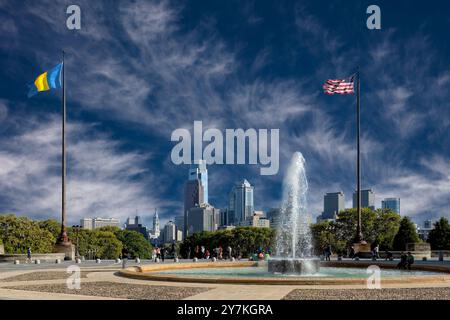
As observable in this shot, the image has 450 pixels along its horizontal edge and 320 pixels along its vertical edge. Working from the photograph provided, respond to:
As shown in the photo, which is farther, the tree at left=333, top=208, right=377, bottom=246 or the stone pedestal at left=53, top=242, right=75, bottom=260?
the tree at left=333, top=208, right=377, bottom=246

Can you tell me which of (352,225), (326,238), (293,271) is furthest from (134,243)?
(293,271)

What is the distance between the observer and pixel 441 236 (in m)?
80.2

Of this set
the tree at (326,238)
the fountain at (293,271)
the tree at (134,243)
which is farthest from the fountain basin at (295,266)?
the tree at (134,243)

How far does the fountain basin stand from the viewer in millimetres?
28750

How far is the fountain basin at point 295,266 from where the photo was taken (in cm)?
2875

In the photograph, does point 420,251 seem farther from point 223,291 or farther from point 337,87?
point 223,291

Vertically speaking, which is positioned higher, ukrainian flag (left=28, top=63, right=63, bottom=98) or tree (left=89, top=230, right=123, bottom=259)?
ukrainian flag (left=28, top=63, right=63, bottom=98)

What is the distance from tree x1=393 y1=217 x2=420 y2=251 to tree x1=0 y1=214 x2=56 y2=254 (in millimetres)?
52733

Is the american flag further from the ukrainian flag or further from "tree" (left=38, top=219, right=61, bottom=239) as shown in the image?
"tree" (left=38, top=219, right=61, bottom=239)

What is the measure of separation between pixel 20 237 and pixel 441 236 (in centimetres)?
6272

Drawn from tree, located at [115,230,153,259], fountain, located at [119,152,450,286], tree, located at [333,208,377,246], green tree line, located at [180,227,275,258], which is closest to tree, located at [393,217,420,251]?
tree, located at [333,208,377,246]
